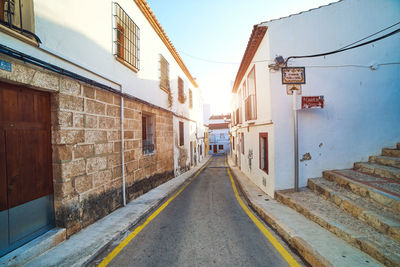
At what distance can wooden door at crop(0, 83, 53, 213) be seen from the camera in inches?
95.6

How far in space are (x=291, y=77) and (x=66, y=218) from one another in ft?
19.1

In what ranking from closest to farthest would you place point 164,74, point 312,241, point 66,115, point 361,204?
point 312,241
point 66,115
point 361,204
point 164,74

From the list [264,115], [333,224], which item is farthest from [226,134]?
[333,224]

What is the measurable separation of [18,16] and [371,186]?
6.53 metres

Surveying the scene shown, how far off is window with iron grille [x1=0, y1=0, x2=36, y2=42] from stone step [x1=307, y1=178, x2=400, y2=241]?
5679 mm

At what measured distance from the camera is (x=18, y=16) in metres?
2.50

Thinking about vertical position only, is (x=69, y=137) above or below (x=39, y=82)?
below

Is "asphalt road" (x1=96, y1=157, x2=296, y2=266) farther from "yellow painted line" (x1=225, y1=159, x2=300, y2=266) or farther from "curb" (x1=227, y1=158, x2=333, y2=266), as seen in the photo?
"curb" (x1=227, y1=158, x2=333, y2=266)

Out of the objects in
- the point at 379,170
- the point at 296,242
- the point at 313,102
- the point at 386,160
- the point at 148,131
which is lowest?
the point at 296,242

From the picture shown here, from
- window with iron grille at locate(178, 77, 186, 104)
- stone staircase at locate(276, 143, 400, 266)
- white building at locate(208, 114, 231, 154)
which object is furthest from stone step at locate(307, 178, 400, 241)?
white building at locate(208, 114, 231, 154)

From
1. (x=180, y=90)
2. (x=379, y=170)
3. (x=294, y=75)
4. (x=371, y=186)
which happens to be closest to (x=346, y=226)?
(x=371, y=186)

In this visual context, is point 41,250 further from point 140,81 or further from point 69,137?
point 140,81

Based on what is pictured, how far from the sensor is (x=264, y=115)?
614cm

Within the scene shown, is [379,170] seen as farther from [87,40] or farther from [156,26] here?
[156,26]
